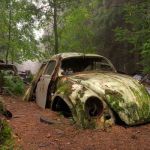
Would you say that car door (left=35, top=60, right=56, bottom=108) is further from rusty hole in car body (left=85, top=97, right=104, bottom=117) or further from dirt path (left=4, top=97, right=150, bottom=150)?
rusty hole in car body (left=85, top=97, right=104, bottom=117)

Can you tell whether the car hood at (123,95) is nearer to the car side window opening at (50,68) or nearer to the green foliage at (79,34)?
the car side window opening at (50,68)

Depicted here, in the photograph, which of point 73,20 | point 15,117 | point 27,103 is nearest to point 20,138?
point 15,117

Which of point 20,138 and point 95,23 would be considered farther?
point 95,23

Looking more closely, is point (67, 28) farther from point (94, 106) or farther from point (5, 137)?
point (5, 137)

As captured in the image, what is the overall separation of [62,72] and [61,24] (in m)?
21.2

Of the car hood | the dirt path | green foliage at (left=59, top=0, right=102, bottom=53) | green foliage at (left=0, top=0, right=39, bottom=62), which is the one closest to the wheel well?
the dirt path

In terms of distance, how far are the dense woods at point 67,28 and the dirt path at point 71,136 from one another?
17450mm

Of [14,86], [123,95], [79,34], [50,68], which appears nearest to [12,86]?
[14,86]

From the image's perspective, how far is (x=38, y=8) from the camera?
81.1 ft

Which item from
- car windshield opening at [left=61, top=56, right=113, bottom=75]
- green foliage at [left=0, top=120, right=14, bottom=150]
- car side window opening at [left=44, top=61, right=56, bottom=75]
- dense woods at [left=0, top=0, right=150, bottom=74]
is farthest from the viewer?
dense woods at [left=0, top=0, right=150, bottom=74]

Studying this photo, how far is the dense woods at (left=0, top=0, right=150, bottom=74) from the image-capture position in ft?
82.7

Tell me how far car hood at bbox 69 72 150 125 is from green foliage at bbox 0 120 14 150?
190 centimetres

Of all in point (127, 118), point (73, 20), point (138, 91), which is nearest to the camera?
point (127, 118)

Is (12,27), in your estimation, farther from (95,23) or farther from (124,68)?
(124,68)
